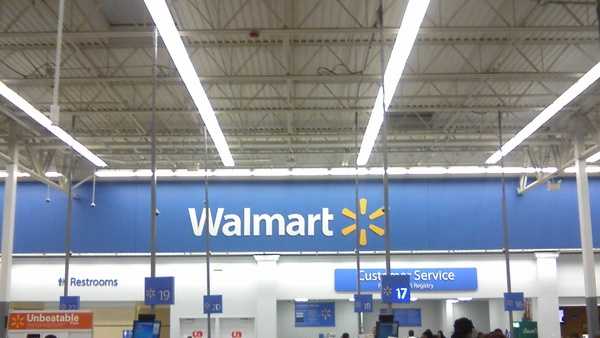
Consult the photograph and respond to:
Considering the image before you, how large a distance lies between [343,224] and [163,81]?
35.0 feet

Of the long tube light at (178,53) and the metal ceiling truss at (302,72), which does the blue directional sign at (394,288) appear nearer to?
the metal ceiling truss at (302,72)


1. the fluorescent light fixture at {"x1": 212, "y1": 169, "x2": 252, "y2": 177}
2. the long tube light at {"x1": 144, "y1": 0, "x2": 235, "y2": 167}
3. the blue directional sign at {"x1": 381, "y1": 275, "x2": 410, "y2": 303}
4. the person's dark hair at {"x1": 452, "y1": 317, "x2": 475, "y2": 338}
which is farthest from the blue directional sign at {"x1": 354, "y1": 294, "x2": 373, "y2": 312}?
the person's dark hair at {"x1": 452, "y1": 317, "x2": 475, "y2": 338}

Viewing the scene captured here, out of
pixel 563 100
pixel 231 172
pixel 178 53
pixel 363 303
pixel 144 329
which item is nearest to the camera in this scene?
pixel 144 329

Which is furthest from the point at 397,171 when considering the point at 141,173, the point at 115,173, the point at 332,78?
the point at 332,78

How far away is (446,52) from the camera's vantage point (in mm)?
15312

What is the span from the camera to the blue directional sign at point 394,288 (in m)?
10.8

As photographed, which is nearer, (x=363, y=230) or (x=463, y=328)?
(x=463, y=328)

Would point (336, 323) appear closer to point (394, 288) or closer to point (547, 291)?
point (547, 291)

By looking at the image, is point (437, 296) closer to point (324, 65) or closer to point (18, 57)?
point (324, 65)

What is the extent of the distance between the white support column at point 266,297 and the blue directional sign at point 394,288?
13.1 metres

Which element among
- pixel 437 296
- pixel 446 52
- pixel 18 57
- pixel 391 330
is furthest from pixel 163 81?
pixel 437 296

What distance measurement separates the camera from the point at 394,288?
10875 millimetres

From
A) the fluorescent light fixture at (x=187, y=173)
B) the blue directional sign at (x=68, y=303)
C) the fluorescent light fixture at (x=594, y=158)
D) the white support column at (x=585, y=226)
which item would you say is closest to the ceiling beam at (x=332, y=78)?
the white support column at (x=585, y=226)

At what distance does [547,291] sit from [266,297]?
9058 millimetres
